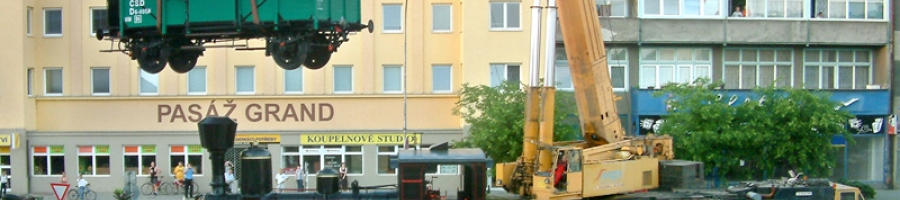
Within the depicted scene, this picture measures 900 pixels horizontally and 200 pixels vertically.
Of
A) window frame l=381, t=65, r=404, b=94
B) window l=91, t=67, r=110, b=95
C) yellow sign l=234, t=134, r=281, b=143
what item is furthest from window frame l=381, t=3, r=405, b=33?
window l=91, t=67, r=110, b=95

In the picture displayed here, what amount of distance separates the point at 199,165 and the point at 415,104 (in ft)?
29.5

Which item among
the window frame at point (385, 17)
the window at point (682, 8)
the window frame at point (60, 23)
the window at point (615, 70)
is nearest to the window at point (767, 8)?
the window at point (682, 8)

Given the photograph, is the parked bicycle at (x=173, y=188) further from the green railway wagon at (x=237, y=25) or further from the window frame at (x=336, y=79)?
the green railway wagon at (x=237, y=25)

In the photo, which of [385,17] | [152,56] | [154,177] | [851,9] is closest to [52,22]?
[154,177]

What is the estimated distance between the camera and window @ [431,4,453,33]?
3756cm

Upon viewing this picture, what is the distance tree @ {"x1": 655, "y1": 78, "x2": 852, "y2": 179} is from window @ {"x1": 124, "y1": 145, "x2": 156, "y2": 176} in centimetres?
2003

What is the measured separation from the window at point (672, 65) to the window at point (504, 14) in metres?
5.16

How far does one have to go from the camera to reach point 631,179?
21.3 metres

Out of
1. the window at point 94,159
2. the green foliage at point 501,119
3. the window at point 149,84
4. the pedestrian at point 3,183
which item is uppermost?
the window at point 149,84

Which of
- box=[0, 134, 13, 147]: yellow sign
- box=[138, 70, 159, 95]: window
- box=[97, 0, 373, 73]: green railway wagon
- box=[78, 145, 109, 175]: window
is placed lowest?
box=[78, 145, 109, 175]: window

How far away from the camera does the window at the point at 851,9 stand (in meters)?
37.5

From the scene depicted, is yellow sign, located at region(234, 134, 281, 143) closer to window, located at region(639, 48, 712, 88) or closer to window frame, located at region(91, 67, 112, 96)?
window frame, located at region(91, 67, 112, 96)

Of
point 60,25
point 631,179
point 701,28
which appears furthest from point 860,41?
point 60,25

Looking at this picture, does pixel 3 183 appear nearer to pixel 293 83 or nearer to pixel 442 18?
pixel 293 83
